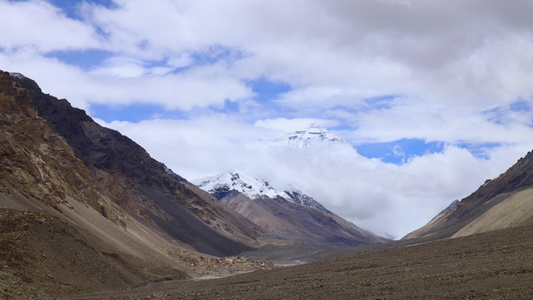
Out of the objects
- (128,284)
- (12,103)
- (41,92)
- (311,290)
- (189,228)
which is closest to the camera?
(311,290)

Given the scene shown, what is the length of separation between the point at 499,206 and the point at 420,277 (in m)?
54.2

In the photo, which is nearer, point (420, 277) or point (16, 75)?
point (420, 277)

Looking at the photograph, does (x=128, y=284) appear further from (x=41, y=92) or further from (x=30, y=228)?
(x=41, y=92)

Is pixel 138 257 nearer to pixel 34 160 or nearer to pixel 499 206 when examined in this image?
pixel 34 160

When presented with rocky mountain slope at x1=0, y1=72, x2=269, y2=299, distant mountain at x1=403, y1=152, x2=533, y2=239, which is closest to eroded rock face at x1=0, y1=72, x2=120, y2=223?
rocky mountain slope at x1=0, y1=72, x2=269, y2=299

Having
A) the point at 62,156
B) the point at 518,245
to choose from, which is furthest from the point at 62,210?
the point at 518,245

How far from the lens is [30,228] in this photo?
1471 inches

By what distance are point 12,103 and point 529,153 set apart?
120002 mm

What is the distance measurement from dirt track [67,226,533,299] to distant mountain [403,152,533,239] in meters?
18.2

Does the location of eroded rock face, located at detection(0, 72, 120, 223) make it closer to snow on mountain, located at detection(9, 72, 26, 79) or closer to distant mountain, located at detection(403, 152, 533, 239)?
snow on mountain, located at detection(9, 72, 26, 79)

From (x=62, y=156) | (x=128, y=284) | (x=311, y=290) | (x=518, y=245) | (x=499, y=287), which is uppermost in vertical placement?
(x=62, y=156)

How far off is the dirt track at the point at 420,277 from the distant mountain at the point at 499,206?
18240 millimetres

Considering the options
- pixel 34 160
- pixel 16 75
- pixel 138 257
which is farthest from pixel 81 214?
pixel 16 75

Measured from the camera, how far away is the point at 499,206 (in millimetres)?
77688
